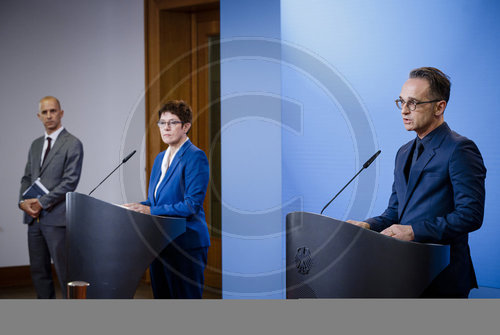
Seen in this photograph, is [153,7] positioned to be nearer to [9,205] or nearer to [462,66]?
[9,205]

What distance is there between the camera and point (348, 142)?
3.11 m

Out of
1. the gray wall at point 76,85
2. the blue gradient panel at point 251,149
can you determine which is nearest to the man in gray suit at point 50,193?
the blue gradient panel at point 251,149

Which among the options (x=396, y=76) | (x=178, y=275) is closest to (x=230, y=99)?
(x=396, y=76)

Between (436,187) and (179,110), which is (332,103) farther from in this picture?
(436,187)

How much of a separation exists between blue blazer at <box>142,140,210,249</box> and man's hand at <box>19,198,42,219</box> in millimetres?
1306

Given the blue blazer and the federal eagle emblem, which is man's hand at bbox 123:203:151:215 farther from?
the federal eagle emblem

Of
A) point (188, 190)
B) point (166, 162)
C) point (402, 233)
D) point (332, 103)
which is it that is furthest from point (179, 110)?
point (402, 233)

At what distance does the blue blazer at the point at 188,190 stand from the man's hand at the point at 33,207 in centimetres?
131

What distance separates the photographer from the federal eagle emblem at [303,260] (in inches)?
68.9

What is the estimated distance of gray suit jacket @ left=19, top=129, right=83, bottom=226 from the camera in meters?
3.55

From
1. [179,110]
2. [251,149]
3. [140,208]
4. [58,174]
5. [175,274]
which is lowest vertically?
[175,274]

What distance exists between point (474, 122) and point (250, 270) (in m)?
1.62

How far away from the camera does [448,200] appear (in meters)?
1.89

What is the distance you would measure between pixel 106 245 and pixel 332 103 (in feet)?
5.05
